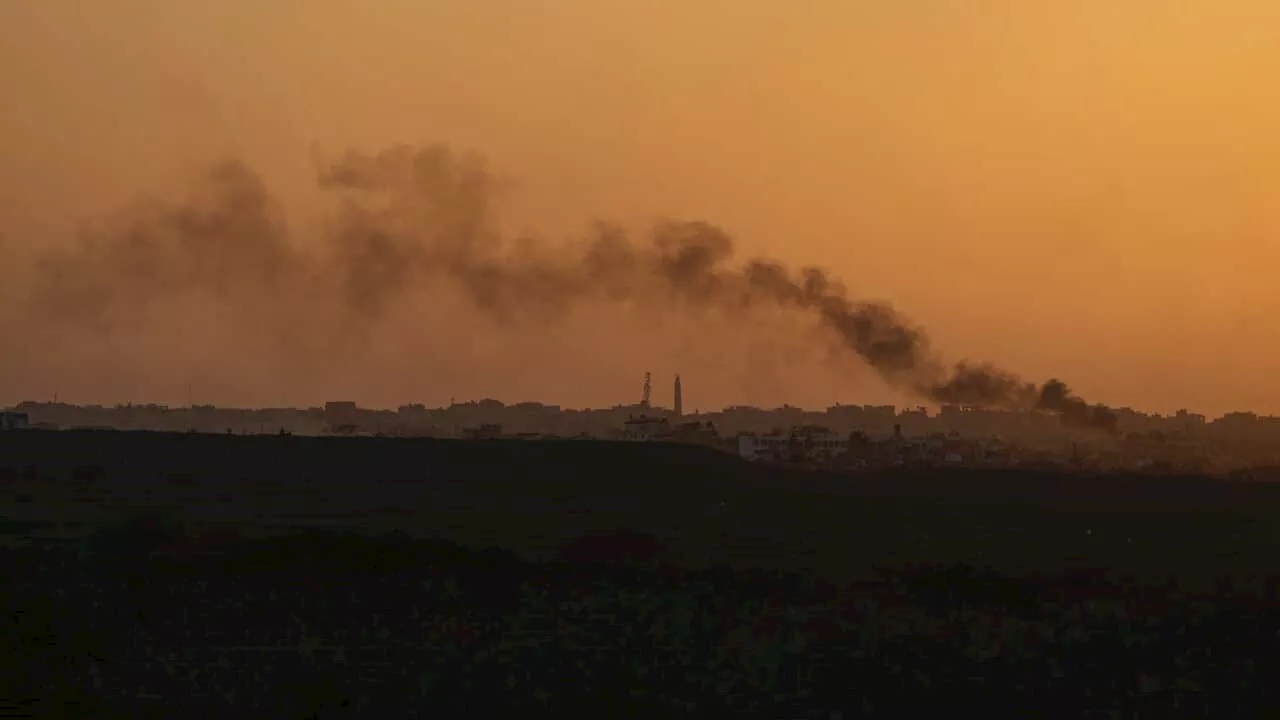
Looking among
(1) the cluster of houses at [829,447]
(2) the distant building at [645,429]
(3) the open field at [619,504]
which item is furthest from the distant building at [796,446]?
(3) the open field at [619,504]

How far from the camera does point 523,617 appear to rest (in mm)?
32781

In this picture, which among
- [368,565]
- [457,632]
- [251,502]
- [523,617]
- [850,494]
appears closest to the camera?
[457,632]

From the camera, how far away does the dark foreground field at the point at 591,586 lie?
25.8m

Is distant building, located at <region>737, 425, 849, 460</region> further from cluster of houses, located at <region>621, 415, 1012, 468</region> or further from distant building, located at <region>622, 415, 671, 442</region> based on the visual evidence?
distant building, located at <region>622, 415, 671, 442</region>

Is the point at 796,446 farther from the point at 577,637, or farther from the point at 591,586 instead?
the point at 577,637

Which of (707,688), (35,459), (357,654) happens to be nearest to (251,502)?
(35,459)

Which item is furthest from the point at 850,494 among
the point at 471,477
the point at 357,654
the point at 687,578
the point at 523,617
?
the point at 357,654

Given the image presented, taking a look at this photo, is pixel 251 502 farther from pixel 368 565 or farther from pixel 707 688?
pixel 707 688

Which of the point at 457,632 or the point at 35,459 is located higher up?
the point at 35,459

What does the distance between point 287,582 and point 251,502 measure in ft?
48.7

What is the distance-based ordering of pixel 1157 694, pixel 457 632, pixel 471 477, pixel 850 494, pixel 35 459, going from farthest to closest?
pixel 850 494 → pixel 471 477 → pixel 35 459 → pixel 457 632 → pixel 1157 694

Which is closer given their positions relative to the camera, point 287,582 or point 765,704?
point 765,704

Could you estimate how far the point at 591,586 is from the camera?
126 ft

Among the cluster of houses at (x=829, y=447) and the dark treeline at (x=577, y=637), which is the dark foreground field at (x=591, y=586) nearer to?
the dark treeline at (x=577, y=637)
